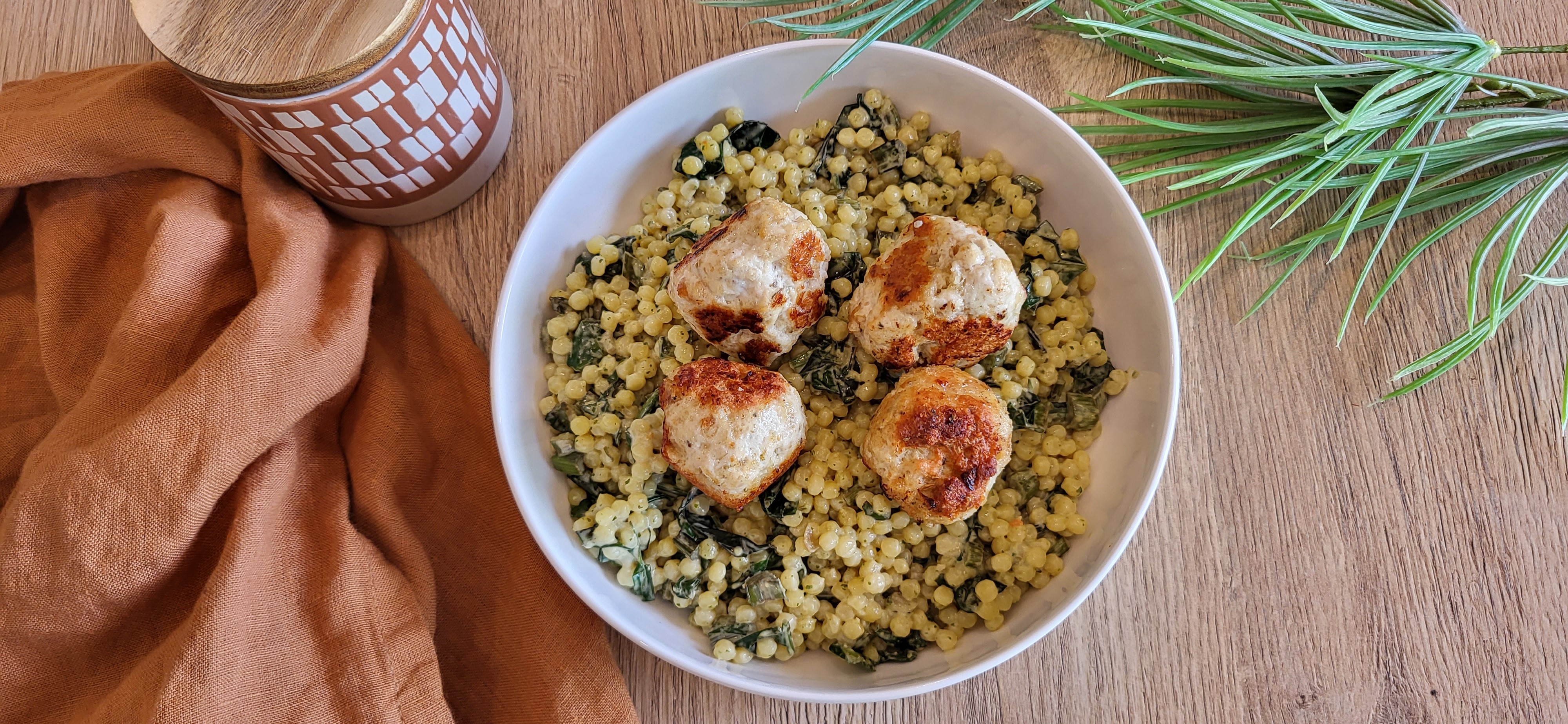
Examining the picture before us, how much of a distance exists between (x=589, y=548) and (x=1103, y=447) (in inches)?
33.9

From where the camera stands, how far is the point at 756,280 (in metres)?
1.24

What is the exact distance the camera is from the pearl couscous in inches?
54.1

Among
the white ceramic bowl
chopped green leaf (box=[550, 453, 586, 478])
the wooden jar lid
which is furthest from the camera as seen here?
chopped green leaf (box=[550, 453, 586, 478])

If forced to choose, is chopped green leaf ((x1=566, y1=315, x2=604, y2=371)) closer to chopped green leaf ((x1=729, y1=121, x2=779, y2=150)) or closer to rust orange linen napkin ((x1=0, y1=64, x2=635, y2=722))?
rust orange linen napkin ((x1=0, y1=64, x2=635, y2=722))

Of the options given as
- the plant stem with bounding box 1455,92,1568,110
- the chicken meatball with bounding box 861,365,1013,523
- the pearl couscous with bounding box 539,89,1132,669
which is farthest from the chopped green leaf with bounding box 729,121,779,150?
the plant stem with bounding box 1455,92,1568,110

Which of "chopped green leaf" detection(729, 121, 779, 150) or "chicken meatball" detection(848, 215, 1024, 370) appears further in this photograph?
"chopped green leaf" detection(729, 121, 779, 150)

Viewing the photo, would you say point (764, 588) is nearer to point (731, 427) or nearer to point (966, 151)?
point (731, 427)

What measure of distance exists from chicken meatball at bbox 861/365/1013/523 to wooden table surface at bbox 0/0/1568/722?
1.43 ft

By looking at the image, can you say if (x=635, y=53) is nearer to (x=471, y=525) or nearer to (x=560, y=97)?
(x=560, y=97)

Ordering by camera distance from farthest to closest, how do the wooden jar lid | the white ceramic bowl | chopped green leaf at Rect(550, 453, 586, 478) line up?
chopped green leaf at Rect(550, 453, 586, 478) → the white ceramic bowl → the wooden jar lid

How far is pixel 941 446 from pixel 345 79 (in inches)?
37.8

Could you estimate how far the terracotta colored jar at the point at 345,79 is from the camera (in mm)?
1161

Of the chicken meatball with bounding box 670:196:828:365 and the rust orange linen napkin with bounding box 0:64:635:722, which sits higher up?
the chicken meatball with bounding box 670:196:828:365

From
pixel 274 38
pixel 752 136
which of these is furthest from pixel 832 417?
pixel 274 38
